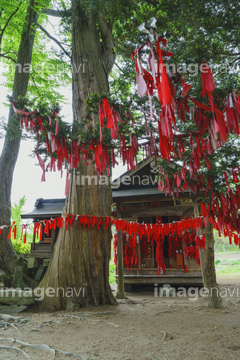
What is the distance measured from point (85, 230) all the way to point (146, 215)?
14.3ft

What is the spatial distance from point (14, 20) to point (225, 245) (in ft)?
155

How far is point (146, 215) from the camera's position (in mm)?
10453

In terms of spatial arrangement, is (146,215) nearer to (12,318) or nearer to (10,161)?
(10,161)

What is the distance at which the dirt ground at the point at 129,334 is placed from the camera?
11.6ft

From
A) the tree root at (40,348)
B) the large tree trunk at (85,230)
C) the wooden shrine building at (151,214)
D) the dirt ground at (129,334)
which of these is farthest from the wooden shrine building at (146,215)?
the tree root at (40,348)

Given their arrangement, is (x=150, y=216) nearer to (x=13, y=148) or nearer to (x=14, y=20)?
(x=13, y=148)

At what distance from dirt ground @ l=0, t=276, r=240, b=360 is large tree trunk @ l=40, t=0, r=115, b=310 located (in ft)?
1.53

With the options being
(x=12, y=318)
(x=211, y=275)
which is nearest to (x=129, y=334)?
(x=12, y=318)

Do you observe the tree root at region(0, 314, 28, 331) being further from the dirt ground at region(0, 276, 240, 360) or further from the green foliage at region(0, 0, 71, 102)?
the green foliage at region(0, 0, 71, 102)

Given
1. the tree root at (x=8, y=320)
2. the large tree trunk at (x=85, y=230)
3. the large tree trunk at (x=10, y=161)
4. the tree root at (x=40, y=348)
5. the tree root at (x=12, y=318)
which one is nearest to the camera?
the tree root at (x=40, y=348)

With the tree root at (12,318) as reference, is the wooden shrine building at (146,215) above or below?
above

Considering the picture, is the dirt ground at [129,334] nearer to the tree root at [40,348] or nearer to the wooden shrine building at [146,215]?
the tree root at [40,348]

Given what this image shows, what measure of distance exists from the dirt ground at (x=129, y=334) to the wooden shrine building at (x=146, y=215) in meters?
3.30

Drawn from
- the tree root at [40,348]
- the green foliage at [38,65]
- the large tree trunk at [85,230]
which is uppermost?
A: the green foliage at [38,65]
